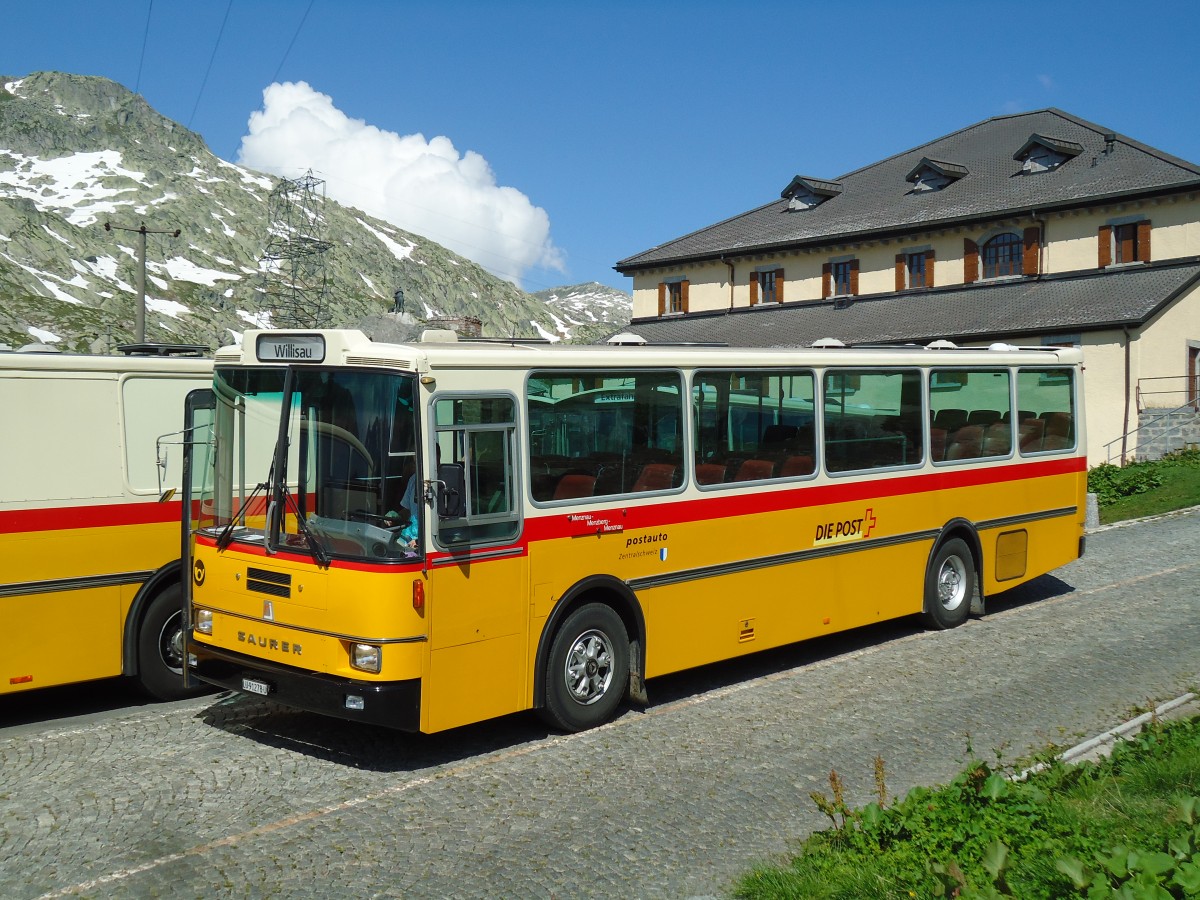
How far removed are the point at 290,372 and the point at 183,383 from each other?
8.09ft

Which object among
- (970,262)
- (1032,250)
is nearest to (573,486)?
(1032,250)

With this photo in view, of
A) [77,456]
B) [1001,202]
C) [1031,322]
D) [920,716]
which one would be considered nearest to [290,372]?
[77,456]

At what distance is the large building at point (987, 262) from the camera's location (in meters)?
34.2

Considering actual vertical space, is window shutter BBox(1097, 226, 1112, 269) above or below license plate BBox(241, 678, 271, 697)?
above

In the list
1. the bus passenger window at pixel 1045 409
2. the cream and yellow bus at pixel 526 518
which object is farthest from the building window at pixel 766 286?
the cream and yellow bus at pixel 526 518

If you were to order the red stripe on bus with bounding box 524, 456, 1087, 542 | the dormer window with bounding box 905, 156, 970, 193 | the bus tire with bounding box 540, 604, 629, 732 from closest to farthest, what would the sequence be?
1. the bus tire with bounding box 540, 604, 629, 732
2. the red stripe on bus with bounding box 524, 456, 1087, 542
3. the dormer window with bounding box 905, 156, 970, 193

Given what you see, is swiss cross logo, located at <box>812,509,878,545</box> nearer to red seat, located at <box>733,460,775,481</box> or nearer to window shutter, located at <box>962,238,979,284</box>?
red seat, located at <box>733,460,775,481</box>

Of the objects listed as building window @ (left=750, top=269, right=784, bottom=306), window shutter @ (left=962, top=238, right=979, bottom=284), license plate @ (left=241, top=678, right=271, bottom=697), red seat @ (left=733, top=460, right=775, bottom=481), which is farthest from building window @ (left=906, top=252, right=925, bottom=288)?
license plate @ (left=241, top=678, right=271, bottom=697)

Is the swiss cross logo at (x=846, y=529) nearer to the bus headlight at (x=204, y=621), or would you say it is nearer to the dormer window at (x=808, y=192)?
the bus headlight at (x=204, y=621)

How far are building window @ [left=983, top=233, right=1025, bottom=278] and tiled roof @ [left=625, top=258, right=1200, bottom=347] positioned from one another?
617mm

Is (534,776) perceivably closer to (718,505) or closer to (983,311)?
(718,505)

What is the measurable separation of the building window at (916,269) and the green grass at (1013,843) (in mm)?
36512

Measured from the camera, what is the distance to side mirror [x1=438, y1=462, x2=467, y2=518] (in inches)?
319

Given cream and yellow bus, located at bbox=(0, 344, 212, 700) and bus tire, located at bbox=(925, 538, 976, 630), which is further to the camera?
bus tire, located at bbox=(925, 538, 976, 630)
